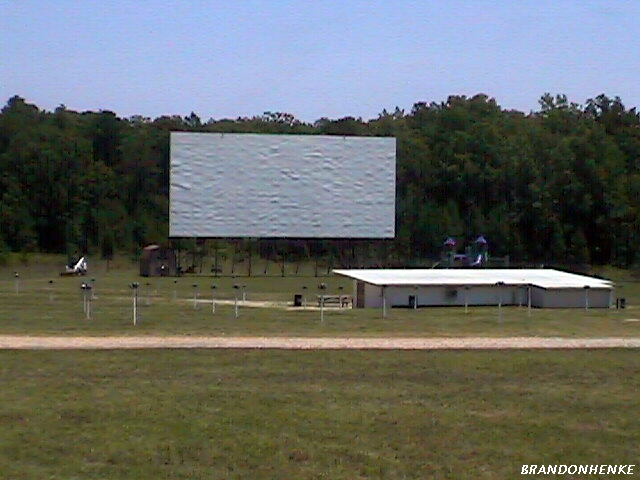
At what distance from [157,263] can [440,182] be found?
83.7ft

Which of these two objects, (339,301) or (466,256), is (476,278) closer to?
(339,301)

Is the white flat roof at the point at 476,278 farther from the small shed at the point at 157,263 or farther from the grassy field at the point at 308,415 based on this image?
the small shed at the point at 157,263

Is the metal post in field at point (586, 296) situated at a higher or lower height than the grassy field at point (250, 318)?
higher

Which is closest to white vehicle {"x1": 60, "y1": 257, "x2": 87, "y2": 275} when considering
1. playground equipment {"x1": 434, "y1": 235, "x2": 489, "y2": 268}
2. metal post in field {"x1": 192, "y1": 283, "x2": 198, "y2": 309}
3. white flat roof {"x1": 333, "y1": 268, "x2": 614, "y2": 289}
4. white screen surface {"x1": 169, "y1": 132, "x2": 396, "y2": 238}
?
white screen surface {"x1": 169, "y1": 132, "x2": 396, "y2": 238}

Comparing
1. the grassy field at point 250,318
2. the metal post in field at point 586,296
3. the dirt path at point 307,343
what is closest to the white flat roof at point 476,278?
the metal post in field at point 586,296

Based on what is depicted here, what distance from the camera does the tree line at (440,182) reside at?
69688 millimetres

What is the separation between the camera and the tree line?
2744 inches

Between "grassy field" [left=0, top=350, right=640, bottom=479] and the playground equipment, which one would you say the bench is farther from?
the playground equipment

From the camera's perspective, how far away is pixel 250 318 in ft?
98.5

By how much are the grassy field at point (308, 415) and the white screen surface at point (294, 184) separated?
34089mm

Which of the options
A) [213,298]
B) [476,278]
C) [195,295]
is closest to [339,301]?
[213,298]

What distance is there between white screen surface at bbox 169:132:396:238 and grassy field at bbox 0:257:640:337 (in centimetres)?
775

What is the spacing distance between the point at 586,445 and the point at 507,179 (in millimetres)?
63936

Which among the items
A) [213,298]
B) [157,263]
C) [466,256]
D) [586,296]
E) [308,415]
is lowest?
[308,415]
